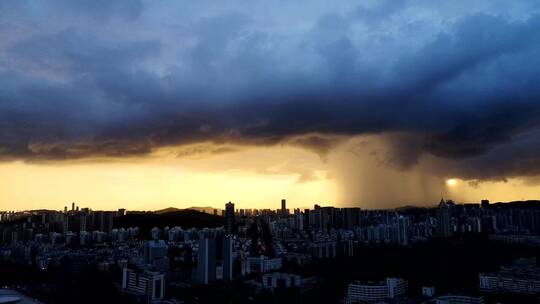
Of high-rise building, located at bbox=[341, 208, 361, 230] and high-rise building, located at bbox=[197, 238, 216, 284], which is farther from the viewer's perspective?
high-rise building, located at bbox=[341, 208, 361, 230]

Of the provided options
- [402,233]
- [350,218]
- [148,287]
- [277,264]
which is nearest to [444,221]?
[402,233]

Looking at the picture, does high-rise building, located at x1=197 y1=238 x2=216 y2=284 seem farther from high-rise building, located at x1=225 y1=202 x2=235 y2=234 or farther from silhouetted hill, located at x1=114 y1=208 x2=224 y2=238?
silhouetted hill, located at x1=114 y1=208 x2=224 y2=238

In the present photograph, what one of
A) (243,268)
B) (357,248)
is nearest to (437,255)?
(357,248)

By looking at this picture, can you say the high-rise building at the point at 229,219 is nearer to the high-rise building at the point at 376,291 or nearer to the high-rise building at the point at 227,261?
the high-rise building at the point at 227,261

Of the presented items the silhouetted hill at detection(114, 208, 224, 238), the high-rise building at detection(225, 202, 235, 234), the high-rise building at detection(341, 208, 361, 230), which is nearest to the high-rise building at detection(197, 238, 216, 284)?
the high-rise building at detection(225, 202, 235, 234)

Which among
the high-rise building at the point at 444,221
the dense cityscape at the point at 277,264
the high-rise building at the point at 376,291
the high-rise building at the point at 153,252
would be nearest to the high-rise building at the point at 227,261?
the dense cityscape at the point at 277,264
